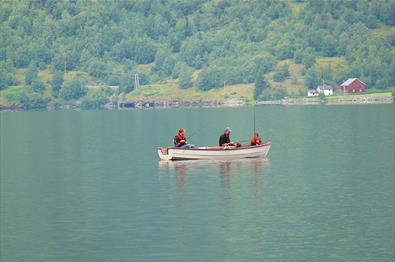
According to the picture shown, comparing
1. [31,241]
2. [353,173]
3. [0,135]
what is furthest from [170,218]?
[0,135]

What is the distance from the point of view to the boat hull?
96.6 metres

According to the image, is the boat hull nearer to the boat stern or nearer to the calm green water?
the boat stern

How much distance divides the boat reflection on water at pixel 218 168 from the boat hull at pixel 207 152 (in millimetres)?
622

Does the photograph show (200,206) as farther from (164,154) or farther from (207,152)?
(164,154)

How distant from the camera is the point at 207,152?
96875 millimetres

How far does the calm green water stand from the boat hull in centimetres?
153

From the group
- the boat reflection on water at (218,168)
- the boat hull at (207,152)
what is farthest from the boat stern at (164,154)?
the boat reflection on water at (218,168)

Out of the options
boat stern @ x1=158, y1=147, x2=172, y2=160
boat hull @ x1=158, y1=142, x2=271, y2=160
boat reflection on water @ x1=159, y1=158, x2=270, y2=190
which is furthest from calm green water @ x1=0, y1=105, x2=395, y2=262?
boat hull @ x1=158, y1=142, x2=271, y2=160

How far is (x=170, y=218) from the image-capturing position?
62.8m

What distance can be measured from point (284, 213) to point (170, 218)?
649 centimetres

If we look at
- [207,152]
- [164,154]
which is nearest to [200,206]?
[207,152]

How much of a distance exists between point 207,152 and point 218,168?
6957 millimetres

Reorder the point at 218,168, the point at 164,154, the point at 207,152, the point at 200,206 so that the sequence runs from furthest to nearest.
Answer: the point at 164,154 → the point at 207,152 → the point at 218,168 → the point at 200,206

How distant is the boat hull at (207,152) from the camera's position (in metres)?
96.6
